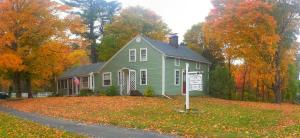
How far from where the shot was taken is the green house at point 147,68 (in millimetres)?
38688

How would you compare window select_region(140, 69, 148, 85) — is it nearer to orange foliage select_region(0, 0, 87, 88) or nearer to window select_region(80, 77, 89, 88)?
orange foliage select_region(0, 0, 87, 88)

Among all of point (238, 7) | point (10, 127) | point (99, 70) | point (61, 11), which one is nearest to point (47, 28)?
point (61, 11)

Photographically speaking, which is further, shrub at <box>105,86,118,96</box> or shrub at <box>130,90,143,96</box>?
shrub at <box>105,86,118,96</box>

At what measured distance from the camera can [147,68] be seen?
3950cm

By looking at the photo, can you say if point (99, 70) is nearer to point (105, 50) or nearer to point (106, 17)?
point (105, 50)

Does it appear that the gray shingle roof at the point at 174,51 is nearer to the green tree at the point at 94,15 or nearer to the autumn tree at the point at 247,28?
the autumn tree at the point at 247,28

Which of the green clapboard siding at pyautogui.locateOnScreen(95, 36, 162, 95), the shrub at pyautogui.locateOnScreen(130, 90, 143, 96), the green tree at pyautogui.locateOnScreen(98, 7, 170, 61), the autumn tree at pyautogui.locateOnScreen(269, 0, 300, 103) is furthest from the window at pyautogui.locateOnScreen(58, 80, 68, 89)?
the autumn tree at pyautogui.locateOnScreen(269, 0, 300, 103)

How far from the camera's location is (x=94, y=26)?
219 feet

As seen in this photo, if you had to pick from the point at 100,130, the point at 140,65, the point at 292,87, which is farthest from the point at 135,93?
the point at 292,87

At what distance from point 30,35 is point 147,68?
10545 millimetres

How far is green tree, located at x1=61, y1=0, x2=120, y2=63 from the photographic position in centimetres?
6538

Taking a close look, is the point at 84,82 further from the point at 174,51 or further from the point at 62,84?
the point at 174,51

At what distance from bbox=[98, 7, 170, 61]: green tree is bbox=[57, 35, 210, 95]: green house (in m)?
13.8

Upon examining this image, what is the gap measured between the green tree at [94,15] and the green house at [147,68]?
21.1 meters
